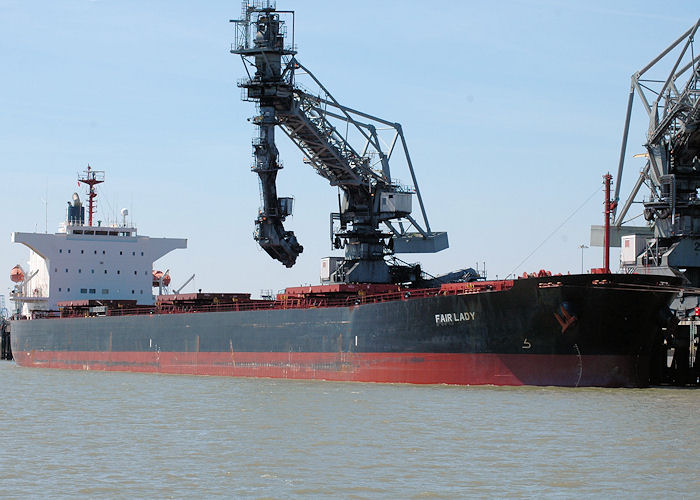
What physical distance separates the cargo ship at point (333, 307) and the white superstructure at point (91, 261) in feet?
0.25

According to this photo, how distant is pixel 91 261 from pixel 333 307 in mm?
24804

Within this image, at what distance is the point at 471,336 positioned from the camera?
28.5 m

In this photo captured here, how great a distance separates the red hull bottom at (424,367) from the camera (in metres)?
27.2

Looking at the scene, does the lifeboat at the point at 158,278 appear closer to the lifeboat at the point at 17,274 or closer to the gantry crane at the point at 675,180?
the lifeboat at the point at 17,274

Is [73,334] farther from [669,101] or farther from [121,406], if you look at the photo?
[669,101]

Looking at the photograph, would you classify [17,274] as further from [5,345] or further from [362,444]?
[362,444]

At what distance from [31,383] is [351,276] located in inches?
496

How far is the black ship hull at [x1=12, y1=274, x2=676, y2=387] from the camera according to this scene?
27016mm

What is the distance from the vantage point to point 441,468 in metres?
16.9

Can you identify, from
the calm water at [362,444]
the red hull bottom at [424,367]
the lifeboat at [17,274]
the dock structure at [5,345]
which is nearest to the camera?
the calm water at [362,444]

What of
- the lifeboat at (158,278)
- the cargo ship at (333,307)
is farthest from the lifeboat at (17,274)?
the lifeboat at (158,278)

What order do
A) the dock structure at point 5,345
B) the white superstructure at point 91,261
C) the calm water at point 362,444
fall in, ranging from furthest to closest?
the dock structure at point 5,345 → the white superstructure at point 91,261 → the calm water at point 362,444

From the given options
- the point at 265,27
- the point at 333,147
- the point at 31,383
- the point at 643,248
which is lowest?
the point at 31,383

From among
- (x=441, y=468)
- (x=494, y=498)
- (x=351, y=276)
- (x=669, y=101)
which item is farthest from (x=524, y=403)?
(x=669, y=101)
